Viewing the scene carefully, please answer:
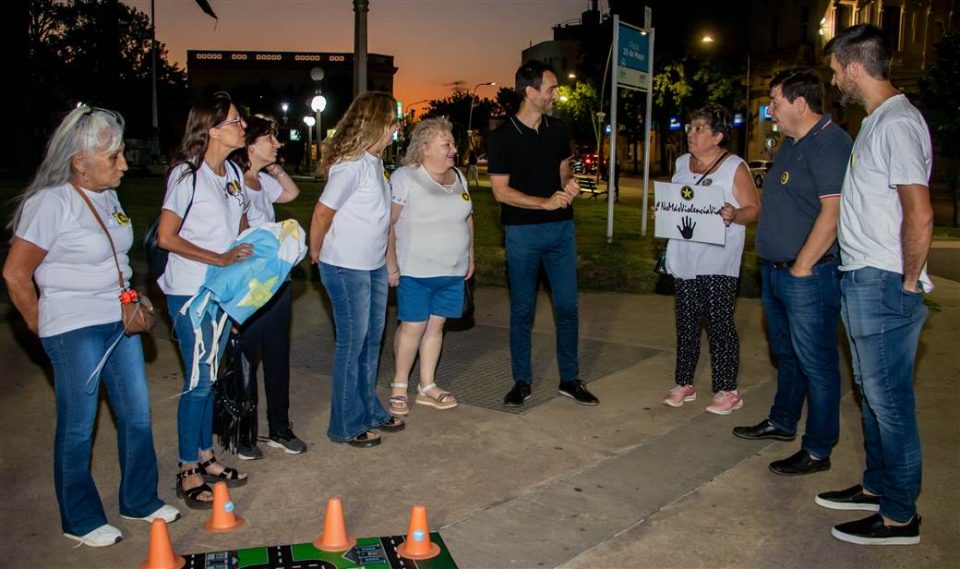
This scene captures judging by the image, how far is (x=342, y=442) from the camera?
5.52m

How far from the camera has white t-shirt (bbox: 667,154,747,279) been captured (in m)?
6.14

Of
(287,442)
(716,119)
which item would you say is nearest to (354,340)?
(287,442)

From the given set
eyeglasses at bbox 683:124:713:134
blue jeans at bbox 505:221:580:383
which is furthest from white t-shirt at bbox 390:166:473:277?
eyeglasses at bbox 683:124:713:134

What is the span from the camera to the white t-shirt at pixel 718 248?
6141 mm

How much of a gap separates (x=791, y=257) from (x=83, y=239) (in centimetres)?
360

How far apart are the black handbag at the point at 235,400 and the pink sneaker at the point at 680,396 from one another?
2826 mm

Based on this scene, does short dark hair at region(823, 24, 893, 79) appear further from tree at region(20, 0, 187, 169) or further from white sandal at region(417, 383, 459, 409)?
tree at region(20, 0, 187, 169)

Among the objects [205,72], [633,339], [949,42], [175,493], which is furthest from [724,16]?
[205,72]

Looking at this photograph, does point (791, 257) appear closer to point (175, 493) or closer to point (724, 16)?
point (175, 493)

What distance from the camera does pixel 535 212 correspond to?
6281 mm

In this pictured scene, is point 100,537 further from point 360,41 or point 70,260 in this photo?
point 360,41

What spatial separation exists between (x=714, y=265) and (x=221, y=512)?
Result: 358 cm

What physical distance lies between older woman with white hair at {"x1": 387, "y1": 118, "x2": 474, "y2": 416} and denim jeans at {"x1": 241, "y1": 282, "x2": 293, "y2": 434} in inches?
31.7

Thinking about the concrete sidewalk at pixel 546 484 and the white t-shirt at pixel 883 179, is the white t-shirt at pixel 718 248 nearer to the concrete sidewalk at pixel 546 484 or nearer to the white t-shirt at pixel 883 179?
the concrete sidewalk at pixel 546 484
